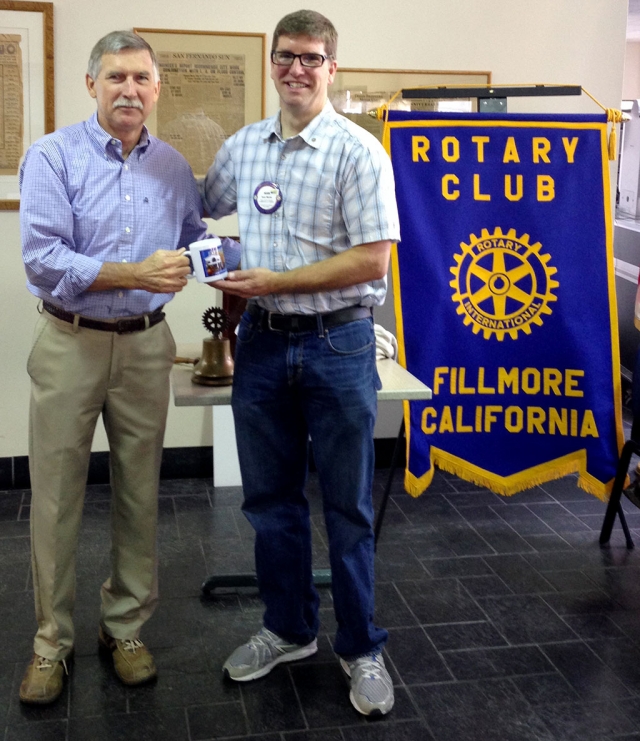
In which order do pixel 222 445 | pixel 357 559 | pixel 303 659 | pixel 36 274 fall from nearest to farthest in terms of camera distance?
1. pixel 36 274
2. pixel 357 559
3. pixel 303 659
4. pixel 222 445

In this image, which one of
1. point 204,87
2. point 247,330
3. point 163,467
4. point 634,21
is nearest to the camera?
point 247,330

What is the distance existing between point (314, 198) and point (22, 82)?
1.94 metres

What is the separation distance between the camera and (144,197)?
2174 millimetres

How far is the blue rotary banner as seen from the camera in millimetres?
3119

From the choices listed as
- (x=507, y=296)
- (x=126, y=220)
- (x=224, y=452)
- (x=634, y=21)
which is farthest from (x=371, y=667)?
(x=634, y=21)

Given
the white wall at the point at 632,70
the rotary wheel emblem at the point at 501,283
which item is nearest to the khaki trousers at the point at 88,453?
the rotary wheel emblem at the point at 501,283

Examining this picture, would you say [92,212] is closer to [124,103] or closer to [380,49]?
[124,103]

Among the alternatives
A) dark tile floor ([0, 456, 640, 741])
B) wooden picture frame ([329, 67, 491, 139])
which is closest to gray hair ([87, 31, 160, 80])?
dark tile floor ([0, 456, 640, 741])

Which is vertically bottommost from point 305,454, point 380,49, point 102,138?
point 305,454

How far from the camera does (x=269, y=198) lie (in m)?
2.12

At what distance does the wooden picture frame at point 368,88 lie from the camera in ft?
12.2

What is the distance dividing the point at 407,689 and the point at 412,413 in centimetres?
110

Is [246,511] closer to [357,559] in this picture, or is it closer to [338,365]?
[357,559]

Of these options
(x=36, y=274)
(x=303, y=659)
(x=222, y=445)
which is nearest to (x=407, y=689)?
(x=303, y=659)
